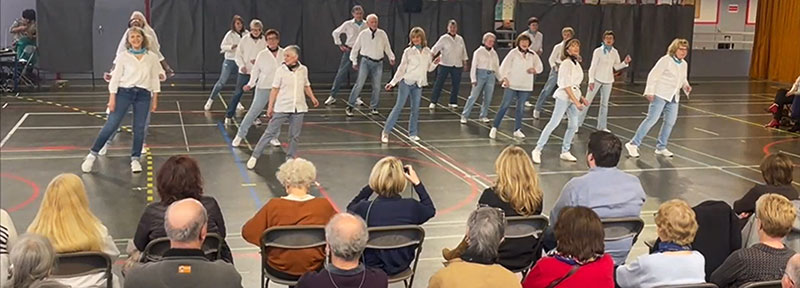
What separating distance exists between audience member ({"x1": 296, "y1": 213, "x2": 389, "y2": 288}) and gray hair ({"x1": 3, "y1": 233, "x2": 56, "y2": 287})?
49.0 inches

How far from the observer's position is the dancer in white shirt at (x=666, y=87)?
1202 centimetres

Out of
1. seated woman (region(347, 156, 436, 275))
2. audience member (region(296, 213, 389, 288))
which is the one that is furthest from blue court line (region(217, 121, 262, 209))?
audience member (region(296, 213, 389, 288))

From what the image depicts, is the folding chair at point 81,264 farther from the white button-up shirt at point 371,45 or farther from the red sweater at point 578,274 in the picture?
the white button-up shirt at point 371,45

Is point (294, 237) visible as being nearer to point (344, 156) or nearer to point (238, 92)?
point (344, 156)

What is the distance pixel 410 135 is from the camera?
1328cm

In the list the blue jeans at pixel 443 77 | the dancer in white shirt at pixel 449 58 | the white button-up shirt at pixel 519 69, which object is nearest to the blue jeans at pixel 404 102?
the white button-up shirt at pixel 519 69

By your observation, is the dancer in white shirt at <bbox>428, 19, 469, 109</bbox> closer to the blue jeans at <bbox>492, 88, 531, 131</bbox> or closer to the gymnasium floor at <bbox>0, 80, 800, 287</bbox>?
the gymnasium floor at <bbox>0, 80, 800, 287</bbox>

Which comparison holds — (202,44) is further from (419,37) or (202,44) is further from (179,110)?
(419,37)

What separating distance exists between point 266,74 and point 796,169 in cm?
790

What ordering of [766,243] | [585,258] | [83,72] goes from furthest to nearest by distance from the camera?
[83,72] → [766,243] → [585,258]

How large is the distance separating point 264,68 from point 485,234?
828 cm

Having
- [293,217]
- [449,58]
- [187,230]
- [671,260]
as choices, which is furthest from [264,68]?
[671,260]

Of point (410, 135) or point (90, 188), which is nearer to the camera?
point (90, 188)

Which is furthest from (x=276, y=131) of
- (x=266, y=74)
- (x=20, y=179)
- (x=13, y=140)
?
(x=13, y=140)
